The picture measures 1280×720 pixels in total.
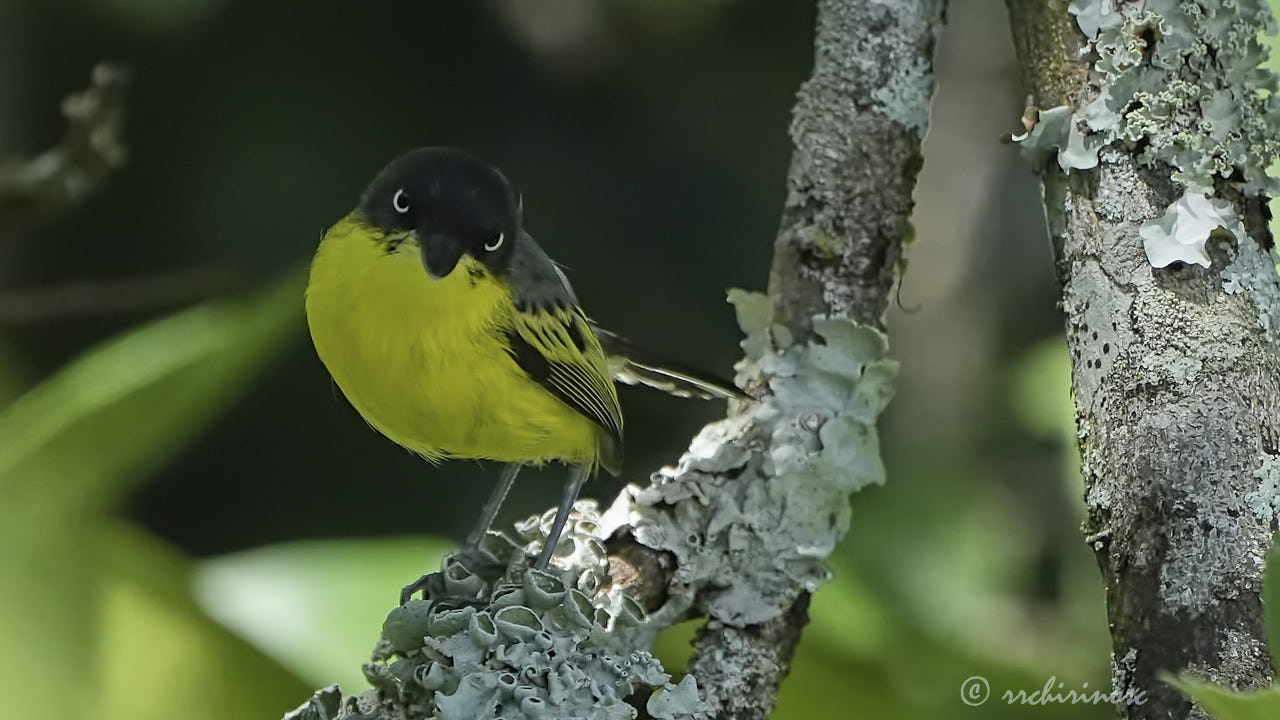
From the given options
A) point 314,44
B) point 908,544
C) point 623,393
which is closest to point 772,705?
point 908,544

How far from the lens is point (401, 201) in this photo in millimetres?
1970

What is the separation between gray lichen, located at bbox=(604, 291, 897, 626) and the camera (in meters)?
1.99


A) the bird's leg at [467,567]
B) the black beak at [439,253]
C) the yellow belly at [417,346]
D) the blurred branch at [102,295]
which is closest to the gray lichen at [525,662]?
the bird's leg at [467,567]

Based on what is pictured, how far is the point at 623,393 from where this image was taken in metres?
3.56

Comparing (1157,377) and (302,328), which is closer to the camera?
(1157,377)

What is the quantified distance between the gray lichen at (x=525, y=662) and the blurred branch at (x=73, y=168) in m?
1.62

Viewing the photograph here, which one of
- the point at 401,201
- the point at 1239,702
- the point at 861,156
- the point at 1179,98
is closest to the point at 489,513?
the point at 401,201

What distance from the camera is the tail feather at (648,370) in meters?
2.45

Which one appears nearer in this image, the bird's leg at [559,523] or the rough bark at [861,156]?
the bird's leg at [559,523]

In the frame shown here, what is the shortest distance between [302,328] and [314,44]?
983 mm

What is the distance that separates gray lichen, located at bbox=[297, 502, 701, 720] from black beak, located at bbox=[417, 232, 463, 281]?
18.9 inches

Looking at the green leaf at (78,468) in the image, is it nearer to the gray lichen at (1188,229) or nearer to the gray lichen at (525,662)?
the gray lichen at (525,662)

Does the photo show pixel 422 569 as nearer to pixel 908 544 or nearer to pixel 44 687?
→ pixel 44 687

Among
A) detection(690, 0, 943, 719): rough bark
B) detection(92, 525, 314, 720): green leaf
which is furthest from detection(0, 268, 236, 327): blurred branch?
detection(690, 0, 943, 719): rough bark
